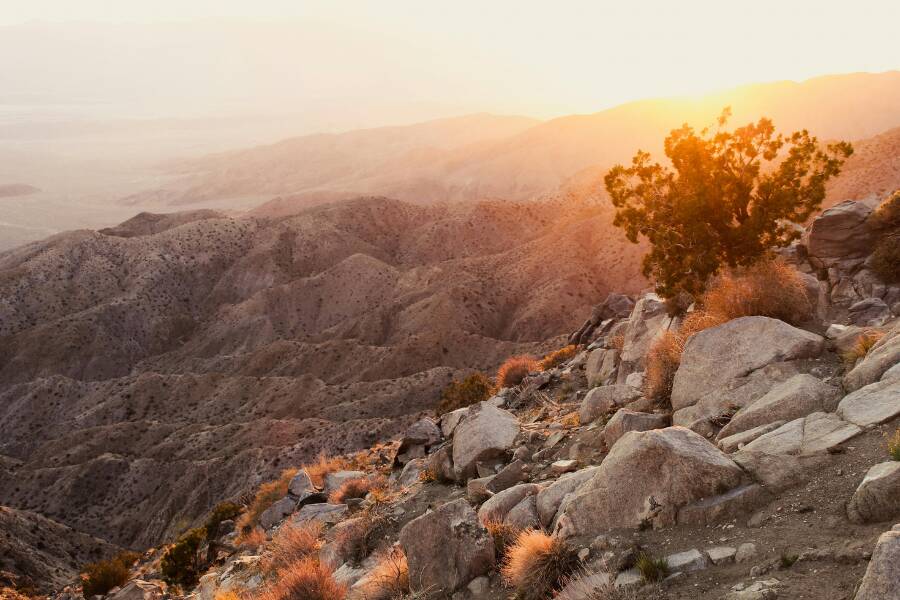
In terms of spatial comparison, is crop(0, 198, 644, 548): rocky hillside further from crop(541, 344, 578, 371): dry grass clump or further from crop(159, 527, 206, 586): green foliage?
A: crop(159, 527, 206, 586): green foliage

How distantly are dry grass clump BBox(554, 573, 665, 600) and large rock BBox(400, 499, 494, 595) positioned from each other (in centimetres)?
197

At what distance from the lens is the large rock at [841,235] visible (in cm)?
1689

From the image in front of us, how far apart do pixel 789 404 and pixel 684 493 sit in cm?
266

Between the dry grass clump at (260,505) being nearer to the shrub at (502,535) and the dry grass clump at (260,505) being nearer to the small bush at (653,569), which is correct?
the shrub at (502,535)

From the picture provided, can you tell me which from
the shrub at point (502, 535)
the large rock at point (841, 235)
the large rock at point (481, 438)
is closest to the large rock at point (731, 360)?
the shrub at point (502, 535)

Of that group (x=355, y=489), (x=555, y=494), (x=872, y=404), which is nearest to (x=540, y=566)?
(x=555, y=494)

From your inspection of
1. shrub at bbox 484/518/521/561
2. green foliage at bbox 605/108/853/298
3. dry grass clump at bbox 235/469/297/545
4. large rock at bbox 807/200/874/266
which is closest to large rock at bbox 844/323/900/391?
shrub at bbox 484/518/521/561

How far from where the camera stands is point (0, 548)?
31812 mm

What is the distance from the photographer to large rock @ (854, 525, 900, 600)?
4.96m

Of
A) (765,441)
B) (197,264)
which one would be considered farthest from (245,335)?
(765,441)

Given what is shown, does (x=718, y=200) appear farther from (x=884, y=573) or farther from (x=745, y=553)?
(x=884, y=573)

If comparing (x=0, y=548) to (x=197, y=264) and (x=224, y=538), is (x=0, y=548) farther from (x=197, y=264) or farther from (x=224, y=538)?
(x=197, y=264)

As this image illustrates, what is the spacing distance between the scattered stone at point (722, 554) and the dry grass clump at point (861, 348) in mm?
4785

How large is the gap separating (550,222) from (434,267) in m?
18.3
